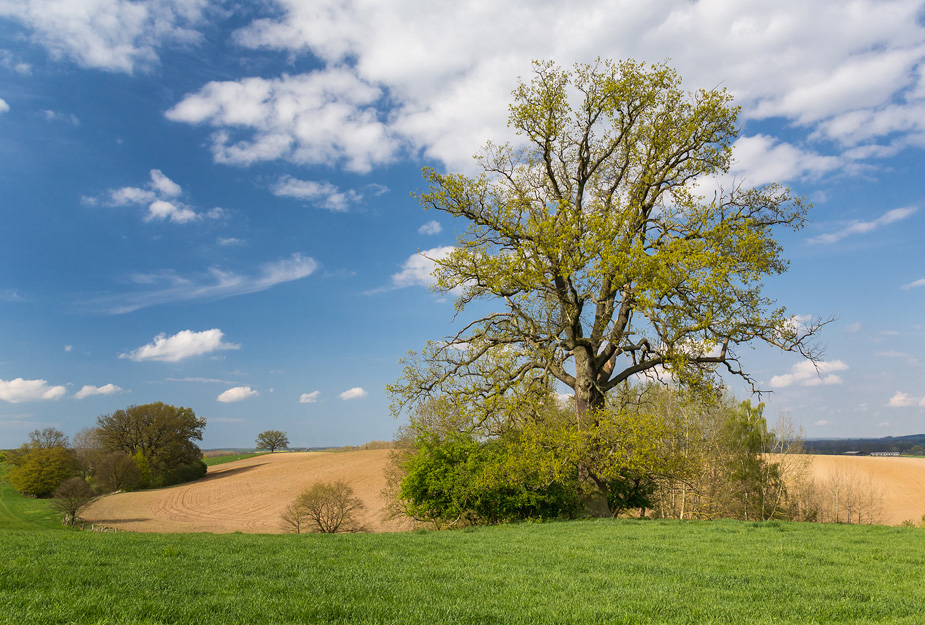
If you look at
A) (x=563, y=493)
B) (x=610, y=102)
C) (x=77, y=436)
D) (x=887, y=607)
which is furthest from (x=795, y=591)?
(x=77, y=436)

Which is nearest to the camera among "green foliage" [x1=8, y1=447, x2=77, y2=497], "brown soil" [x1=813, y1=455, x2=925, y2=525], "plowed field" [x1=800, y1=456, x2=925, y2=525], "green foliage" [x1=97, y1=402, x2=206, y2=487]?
"plowed field" [x1=800, y1=456, x2=925, y2=525]

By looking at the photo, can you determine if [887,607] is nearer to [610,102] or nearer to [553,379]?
[553,379]

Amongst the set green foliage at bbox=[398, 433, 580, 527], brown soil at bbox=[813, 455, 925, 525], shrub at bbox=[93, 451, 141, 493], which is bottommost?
brown soil at bbox=[813, 455, 925, 525]

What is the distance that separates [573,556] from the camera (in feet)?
30.4

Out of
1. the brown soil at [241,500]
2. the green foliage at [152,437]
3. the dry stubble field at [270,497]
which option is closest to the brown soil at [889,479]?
the dry stubble field at [270,497]

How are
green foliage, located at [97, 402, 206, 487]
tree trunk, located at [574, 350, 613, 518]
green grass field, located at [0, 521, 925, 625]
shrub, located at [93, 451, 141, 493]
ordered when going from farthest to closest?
1. green foliage, located at [97, 402, 206, 487]
2. shrub, located at [93, 451, 141, 493]
3. tree trunk, located at [574, 350, 613, 518]
4. green grass field, located at [0, 521, 925, 625]

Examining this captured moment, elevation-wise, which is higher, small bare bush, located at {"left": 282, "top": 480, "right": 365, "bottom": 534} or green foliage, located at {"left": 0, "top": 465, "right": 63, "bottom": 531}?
small bare bush, located at {"left": 282, "top": 480, "right": 365, "bottom": 534}

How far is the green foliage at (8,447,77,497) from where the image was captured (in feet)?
178

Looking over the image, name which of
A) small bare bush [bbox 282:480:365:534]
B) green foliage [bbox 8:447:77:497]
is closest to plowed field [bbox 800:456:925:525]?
small bare bush [bbox 282:480:365:534]

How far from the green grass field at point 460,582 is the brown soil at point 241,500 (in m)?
26.1

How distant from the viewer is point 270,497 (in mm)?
52406

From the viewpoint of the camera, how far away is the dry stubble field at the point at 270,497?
41969 mm

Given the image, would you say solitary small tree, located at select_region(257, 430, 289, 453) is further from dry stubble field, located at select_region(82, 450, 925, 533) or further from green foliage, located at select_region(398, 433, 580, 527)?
green foliage, located at select_region(398, 433, 580, 527)

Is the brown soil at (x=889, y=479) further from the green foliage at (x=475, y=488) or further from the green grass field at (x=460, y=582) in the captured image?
the green grass field at (x=460, y=582)
